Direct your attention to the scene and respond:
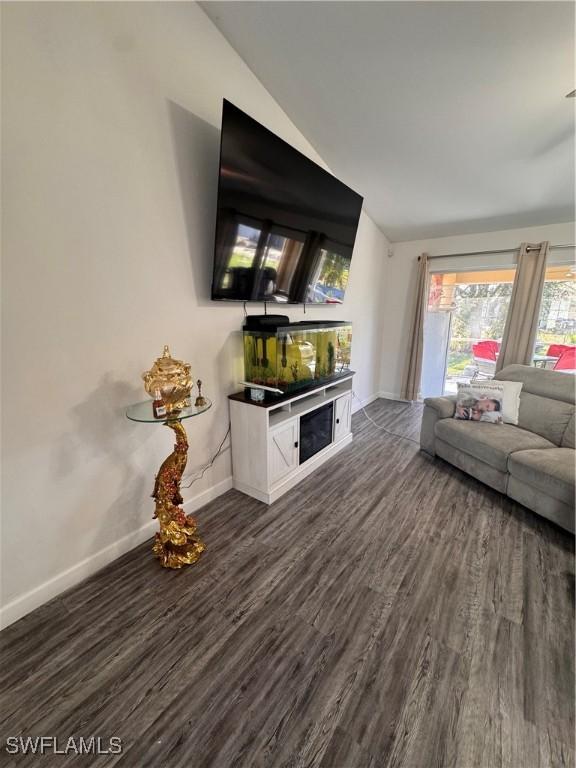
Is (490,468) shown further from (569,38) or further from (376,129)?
(376,129)

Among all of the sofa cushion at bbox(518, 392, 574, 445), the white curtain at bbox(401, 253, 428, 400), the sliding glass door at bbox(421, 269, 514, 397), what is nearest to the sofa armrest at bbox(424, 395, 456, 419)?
the sofa cushion at bbox(518, 392, 574, 445)

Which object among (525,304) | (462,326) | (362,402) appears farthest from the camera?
(362,402)

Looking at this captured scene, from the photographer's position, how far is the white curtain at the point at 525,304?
3521mm

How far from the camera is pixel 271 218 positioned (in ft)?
7.07

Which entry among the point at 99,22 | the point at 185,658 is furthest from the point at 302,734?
the point at 99,22

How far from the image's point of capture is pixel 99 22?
Result: 1.43 m

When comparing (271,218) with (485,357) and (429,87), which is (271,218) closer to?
(429,87)

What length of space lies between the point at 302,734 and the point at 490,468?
83.7 inches

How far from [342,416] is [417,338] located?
83.6 inches

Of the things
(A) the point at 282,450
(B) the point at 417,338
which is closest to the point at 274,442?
(A) the point at 282,450

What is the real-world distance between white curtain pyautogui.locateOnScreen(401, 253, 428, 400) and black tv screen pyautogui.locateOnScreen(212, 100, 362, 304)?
187cm

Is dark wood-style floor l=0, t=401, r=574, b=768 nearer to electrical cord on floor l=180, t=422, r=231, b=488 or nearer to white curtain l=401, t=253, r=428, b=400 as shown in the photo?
electrical cord on floor l=180, t=422, r=231, b=488

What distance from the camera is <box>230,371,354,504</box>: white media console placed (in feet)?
7.25

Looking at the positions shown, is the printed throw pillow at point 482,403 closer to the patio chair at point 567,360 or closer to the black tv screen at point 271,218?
the patio chair at point 567,360
